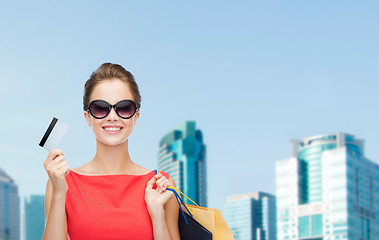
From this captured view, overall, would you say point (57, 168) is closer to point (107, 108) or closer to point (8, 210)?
point (107, 108)

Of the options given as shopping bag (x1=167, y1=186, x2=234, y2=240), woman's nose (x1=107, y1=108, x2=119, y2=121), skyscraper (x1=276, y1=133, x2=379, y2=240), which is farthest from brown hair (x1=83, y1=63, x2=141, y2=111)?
skyscraper (x1=276, y1=133, x2=379, y2=240)

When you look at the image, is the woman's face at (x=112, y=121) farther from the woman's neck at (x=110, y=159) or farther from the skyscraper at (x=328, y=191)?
the skyscraper at (x=328, y=191)

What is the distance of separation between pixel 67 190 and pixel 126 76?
3.26 feet

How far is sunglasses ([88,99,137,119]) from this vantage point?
4.37m

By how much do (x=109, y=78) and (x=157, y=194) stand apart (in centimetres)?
98

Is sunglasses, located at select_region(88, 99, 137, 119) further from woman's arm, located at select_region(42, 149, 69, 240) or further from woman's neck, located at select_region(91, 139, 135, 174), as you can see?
woman's arm, located at select_region(42, 149, 69, 240)

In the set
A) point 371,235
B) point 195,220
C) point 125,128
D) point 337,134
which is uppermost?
point 337,134

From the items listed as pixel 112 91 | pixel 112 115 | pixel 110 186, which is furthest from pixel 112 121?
pixel 110 186

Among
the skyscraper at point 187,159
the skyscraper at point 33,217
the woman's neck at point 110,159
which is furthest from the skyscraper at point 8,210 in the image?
the woman's neck at point 110,159

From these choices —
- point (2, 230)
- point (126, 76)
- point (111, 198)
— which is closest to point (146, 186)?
point (111, 198)

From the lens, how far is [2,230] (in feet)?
592

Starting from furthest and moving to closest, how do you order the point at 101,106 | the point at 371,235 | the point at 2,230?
the point at 2,230 → the point at 371,235 → the point at 101,106

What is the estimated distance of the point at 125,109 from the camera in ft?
14.4

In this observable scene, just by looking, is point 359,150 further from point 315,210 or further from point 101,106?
point 101,106
